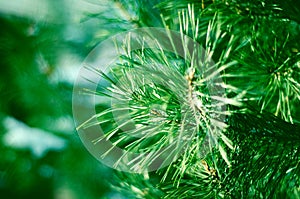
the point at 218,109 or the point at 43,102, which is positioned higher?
the point at 218,109

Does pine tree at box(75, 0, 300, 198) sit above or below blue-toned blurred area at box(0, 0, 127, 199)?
above

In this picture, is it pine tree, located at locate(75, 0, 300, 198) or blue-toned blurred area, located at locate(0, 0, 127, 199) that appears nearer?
pine tree, located at locate(75, 0, 300, 198)

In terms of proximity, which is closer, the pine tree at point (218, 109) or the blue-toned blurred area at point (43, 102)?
the pine tree at point (218, 109)

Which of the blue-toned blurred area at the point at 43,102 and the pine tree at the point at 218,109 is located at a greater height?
the pine tree at the point at 218,109

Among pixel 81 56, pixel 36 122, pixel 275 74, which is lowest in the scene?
pixel 36 122

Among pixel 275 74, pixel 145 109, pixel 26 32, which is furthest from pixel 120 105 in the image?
pixel 26 32

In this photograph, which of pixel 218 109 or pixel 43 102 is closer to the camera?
pixel 218 109

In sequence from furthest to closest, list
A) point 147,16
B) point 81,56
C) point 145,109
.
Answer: point 81,56 → point 147,16 → point 145,109

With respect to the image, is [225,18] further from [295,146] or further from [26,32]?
[26,32]
